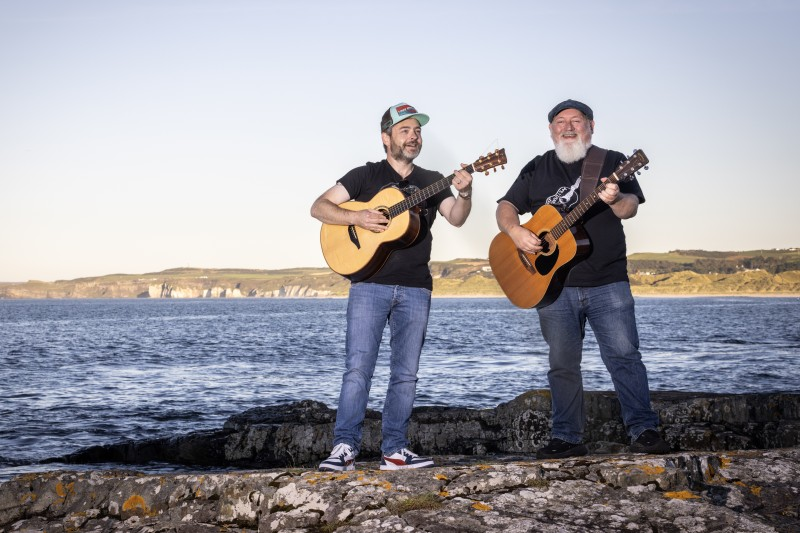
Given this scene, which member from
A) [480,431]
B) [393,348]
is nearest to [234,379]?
[480,431]

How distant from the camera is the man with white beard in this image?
18.2ft

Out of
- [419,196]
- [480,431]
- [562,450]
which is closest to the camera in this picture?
[562,450]

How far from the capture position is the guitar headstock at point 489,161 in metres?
5.77

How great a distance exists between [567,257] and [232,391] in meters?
21.1

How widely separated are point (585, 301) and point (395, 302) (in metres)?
1.39

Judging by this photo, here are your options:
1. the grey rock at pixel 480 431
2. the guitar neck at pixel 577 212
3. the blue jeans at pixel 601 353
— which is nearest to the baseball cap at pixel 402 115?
the guitar neck at pixel 577 212

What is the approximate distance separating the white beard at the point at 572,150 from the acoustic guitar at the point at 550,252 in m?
0.40

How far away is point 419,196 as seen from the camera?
5.66 metres

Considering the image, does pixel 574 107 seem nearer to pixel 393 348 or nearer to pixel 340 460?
pixel 393 348

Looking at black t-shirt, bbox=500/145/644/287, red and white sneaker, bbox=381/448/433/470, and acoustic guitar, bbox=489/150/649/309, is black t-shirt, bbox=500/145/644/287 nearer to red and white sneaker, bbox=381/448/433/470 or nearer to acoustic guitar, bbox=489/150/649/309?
acoustic guitar, bbox=489/150/649/309

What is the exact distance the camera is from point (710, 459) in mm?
4176

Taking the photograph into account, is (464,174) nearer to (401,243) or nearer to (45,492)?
(401,243)

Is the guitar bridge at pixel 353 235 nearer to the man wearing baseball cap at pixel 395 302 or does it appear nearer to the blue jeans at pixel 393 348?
the man wearing baseball cap at pixel 395 302

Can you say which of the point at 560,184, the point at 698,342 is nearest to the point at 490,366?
the point at 698,342
